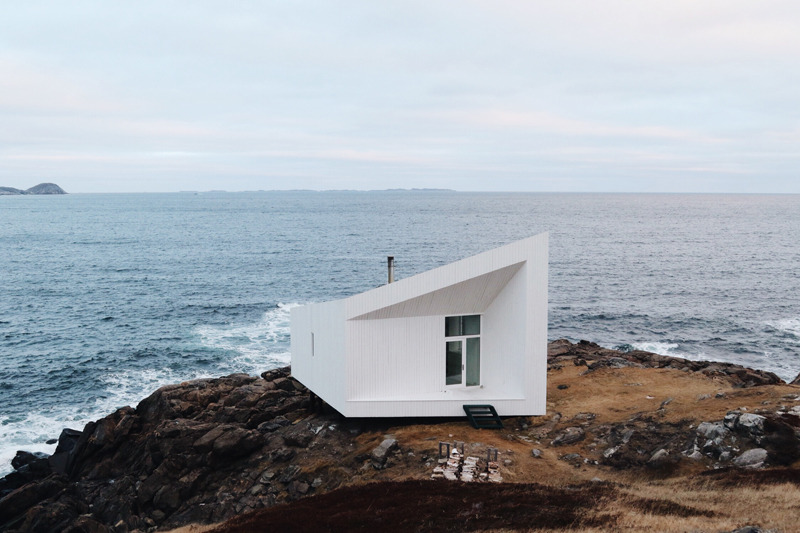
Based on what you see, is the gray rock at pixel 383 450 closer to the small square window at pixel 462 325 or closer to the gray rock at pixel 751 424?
the small square window at pixel 462 325

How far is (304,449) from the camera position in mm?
23328

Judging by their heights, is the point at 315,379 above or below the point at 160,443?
above

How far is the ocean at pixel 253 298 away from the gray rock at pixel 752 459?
26.7 metres

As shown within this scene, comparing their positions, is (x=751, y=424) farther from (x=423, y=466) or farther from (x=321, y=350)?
(x=321, y=350)

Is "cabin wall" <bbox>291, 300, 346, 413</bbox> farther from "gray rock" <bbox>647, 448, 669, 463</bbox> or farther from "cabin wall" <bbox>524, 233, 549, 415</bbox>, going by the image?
"gray rock" <bbox>647, 448, 669, 463</bbox>

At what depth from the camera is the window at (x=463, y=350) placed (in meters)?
25.2

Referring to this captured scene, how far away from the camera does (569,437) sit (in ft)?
75.0

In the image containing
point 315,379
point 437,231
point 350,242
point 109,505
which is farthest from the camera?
point 437,231

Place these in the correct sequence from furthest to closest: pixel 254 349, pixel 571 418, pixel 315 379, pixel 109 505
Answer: pixel 254 349, pixel 315 379, pixel 571 418, pixel 109 505

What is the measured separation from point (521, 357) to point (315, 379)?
29.0 ft

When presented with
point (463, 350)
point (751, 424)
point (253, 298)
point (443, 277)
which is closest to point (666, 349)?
point (463, 350)

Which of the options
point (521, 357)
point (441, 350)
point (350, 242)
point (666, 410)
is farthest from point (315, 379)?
point (350, 242)

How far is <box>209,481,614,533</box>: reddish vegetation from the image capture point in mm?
15156

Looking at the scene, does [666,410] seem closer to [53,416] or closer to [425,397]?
[425,397]
